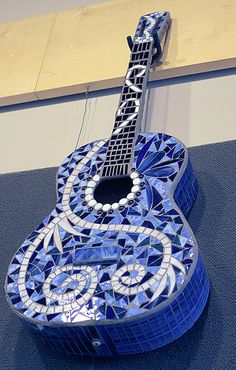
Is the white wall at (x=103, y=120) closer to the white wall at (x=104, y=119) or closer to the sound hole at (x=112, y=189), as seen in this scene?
the white wall at (x=104, y=119)

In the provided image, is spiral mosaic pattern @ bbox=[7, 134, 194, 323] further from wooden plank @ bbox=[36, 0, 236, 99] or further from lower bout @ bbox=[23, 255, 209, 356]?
wooden plank @ bbox=[36, 0, 236, 99]

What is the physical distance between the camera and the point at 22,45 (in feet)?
5.14

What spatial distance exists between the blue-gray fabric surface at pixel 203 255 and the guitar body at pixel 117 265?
29mm

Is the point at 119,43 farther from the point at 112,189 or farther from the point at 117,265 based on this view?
the point at 117,265

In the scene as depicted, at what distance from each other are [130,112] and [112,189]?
17 cm

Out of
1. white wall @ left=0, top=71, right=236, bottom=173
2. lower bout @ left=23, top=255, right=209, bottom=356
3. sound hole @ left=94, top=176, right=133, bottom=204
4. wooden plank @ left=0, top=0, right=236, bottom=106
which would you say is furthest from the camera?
wooden plank @ left=0, top=0, right=236, bottom=106

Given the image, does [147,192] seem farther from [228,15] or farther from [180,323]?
[228,15]

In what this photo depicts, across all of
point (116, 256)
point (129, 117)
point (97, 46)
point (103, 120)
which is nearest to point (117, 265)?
point (116, 256)

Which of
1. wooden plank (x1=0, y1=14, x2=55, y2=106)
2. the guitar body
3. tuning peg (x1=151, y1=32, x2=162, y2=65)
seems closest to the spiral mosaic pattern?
the guitar body

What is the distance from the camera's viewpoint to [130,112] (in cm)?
110

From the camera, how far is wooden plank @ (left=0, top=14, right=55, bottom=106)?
4.64 feet

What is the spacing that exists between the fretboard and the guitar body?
0.06 ft

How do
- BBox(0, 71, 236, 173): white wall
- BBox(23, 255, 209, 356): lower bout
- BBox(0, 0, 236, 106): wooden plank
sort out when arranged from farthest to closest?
BBox(0, 0, 236, 106): wooden plank → BBox(0, 71, 236, 173): white wall → BBox(23, 255, 209, 356): lower bout

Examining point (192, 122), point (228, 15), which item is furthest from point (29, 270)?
point (228, 15)
